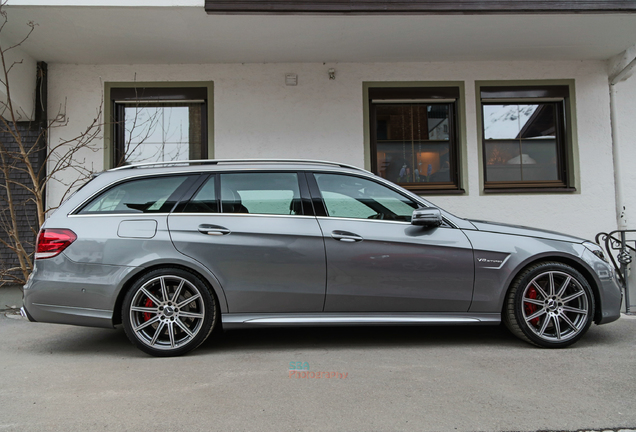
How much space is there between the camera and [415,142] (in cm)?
722

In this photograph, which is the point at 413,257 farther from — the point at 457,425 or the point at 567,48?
the point at 567,48

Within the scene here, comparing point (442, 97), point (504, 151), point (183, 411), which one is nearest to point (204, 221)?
point (183, 411)

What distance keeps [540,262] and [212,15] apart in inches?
171

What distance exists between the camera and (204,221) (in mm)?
3857

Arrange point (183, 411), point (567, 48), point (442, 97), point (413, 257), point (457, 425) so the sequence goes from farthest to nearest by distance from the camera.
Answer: point (442, 97) → point (567, 48) → point (413, 257) → point (183, 411) → point (457, 425)

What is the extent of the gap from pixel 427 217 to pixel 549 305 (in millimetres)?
1283

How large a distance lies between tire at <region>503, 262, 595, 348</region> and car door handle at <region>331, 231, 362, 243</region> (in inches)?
54.5

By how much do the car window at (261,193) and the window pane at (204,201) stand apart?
0.08 metres

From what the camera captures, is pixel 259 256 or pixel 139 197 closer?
pixel 259 256

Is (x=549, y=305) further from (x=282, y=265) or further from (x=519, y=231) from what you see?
(x=282, y=265)

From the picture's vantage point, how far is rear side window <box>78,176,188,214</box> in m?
3.90

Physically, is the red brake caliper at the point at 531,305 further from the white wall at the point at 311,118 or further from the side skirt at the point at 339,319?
the white wall at the point at 311,118

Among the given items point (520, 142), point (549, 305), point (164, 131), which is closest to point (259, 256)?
point (549, 305)

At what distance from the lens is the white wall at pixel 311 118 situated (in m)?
6.86
